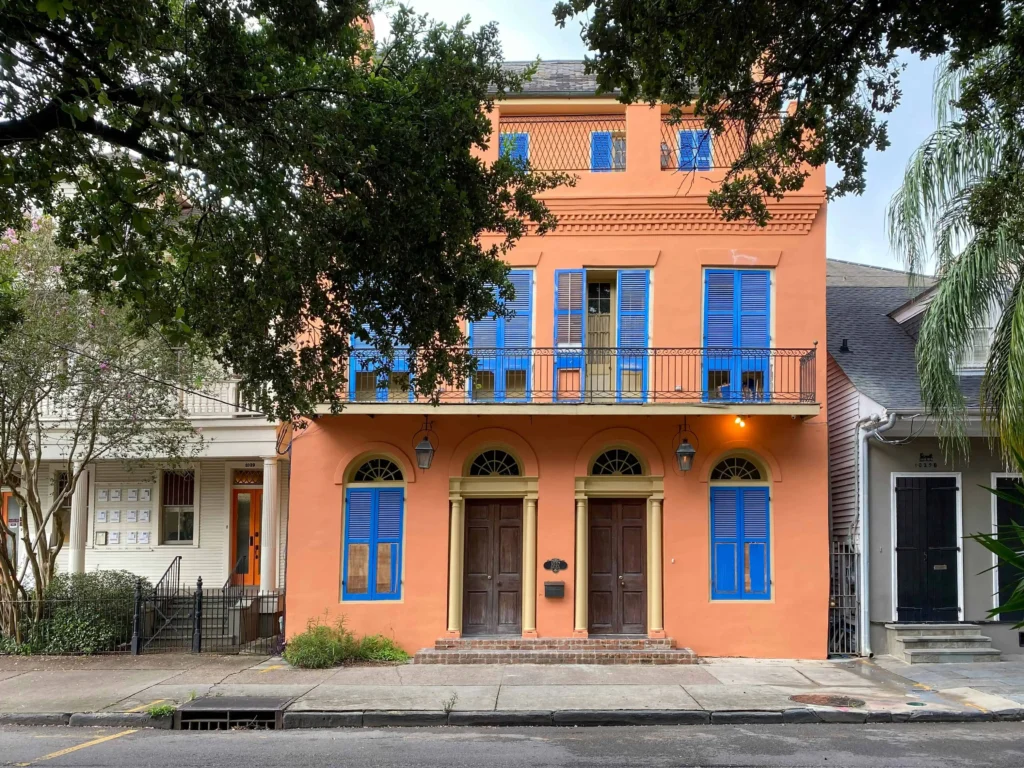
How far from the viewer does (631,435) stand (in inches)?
564

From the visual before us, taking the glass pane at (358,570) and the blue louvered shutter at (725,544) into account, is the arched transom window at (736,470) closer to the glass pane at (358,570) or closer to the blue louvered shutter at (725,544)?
the blue louvered shutter at (725,544)

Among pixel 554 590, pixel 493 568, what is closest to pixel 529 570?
pixel 554 590

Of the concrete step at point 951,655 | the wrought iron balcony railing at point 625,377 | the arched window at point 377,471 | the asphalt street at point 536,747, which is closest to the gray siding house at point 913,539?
the concrete step at point 951,655

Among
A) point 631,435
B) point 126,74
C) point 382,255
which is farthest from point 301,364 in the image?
point 631,435

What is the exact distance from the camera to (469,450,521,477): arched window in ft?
47.9

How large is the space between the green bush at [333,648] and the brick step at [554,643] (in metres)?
0.77

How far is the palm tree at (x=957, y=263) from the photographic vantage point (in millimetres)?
10734

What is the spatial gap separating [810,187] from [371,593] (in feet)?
30.8

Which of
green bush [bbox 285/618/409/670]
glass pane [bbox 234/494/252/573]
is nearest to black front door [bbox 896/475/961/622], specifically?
green bush [bbox 285/618/409/670]

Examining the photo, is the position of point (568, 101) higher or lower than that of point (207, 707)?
higher

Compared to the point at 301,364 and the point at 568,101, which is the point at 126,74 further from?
the point at 568,101

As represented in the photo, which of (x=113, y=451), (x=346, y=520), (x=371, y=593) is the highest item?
(x=113, y=451)

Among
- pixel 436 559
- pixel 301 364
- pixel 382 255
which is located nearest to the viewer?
pixel 382 255

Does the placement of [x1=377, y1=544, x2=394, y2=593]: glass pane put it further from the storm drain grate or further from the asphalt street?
the asphalt street
